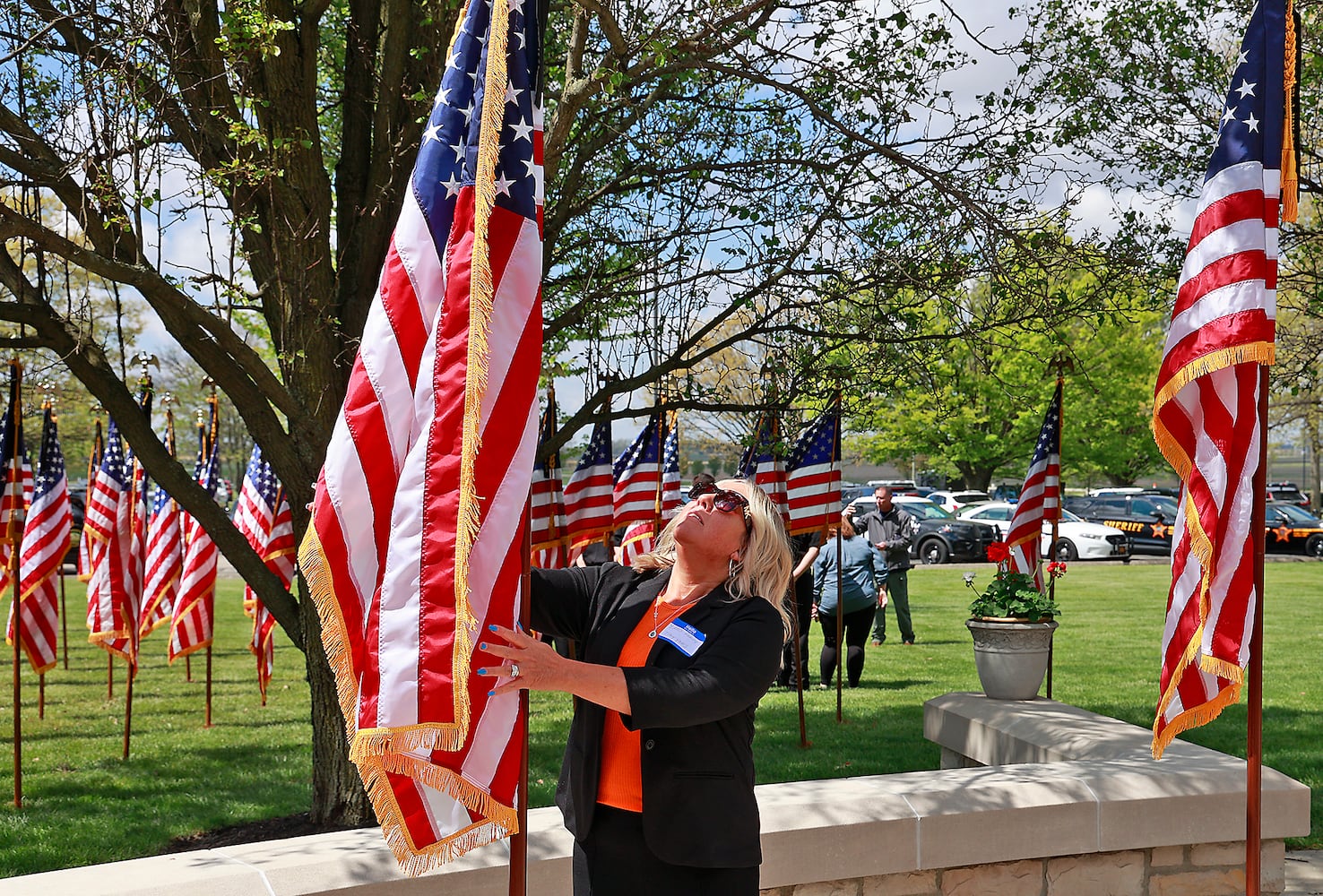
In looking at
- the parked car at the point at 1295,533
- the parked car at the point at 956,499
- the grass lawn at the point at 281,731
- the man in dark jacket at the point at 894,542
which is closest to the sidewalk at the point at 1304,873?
the grass lawn at the point at 281,731

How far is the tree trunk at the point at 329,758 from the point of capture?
6590mm

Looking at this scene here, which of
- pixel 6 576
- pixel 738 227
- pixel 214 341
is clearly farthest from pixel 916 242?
pixel 6 576

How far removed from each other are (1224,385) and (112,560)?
9759 mm

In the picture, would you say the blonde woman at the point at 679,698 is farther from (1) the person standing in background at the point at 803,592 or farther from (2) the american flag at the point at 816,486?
(1) the person standing in background at the point at 803,592

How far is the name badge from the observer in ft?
10.7

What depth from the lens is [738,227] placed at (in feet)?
26.1

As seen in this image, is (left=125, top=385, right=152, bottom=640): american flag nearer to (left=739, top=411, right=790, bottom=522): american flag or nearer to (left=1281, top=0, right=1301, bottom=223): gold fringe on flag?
(left=739, top=411, right=790, bottom=522): american flag

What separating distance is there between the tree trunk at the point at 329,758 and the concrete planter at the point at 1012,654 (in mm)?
3939

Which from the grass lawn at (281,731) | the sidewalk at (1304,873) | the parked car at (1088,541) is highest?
the parked car at (1088,541)

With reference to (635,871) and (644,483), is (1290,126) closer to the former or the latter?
(635,871)

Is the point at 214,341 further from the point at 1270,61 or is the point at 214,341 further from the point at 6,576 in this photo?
the point at 6,576

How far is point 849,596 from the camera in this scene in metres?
12.5

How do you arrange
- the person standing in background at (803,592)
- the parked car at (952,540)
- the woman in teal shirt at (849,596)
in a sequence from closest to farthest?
1. the person standing in background at (803,592)
2. the woman in teal shirt at (849,596)
3. the parked car at (952,540)

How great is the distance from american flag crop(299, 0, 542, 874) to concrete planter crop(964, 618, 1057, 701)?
200 inches
